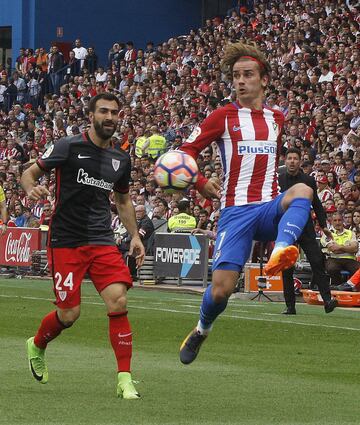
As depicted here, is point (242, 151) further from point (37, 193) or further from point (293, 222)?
point (37, 193)

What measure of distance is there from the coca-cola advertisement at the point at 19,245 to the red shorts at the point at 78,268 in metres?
19.7

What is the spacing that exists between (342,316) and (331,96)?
10.2 m

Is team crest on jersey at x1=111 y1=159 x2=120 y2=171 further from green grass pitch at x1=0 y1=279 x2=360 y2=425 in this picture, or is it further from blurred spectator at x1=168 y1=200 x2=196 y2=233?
blurred spectator at x1=168 y1=200 x2=196 y2=233

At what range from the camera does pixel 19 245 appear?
2995 cm

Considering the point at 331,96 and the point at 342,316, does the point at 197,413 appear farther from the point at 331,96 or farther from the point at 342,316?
the point at 331,96

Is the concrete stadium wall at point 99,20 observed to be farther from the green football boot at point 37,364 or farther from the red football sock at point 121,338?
the red football sock at point 121,338

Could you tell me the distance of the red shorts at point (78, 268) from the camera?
9.84 m

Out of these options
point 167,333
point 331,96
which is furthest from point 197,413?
point 331,96

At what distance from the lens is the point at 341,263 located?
2169 centimetres

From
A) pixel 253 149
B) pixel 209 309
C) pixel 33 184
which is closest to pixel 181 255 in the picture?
pixel 209 309

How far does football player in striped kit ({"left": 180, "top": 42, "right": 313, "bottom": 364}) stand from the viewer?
32.6 feet

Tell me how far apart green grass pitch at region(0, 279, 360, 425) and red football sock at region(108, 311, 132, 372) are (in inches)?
11.0

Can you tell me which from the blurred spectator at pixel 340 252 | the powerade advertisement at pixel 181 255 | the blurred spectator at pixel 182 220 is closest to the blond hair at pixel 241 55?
the blurred spectator at pixel 340 252

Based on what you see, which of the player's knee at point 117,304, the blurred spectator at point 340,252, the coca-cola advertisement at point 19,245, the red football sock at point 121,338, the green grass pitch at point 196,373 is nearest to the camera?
the green grass pitch at point 196,373
